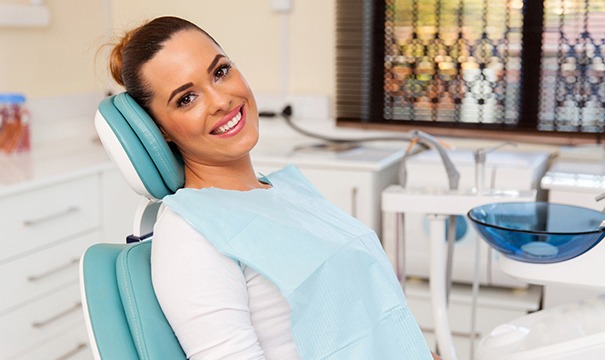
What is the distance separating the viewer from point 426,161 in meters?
2.74

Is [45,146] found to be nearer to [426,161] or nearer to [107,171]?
[107,171]

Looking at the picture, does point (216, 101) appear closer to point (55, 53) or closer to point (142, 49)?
point (142, 49)

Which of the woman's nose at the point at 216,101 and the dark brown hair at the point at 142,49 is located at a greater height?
the dark brown hair at the point at 142,49

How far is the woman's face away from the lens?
1280 mm

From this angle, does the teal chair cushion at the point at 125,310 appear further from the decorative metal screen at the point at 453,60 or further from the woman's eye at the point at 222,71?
the decorative metal screen at the point at 453,60

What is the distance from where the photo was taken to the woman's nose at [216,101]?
1285 millimetres

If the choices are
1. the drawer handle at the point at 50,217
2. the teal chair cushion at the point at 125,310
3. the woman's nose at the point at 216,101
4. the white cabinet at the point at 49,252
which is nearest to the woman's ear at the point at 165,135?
the woman's nose at the point at 216,101

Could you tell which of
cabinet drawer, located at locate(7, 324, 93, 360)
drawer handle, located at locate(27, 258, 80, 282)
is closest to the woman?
drawer handle, located at locate(27, 258, 80, 282)

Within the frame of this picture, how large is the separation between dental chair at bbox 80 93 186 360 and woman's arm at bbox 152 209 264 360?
0.04 m

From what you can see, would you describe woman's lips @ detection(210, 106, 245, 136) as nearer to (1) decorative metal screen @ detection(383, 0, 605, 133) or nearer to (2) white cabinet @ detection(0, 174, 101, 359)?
(2) white cabinet @ detection(0, 174, 101, 359)

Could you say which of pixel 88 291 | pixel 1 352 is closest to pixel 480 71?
pixel 1 352

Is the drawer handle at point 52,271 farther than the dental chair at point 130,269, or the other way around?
the drawer handle at point 52,271

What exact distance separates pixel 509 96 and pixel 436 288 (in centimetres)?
141

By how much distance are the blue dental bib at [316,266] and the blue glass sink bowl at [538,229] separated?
256 mm
